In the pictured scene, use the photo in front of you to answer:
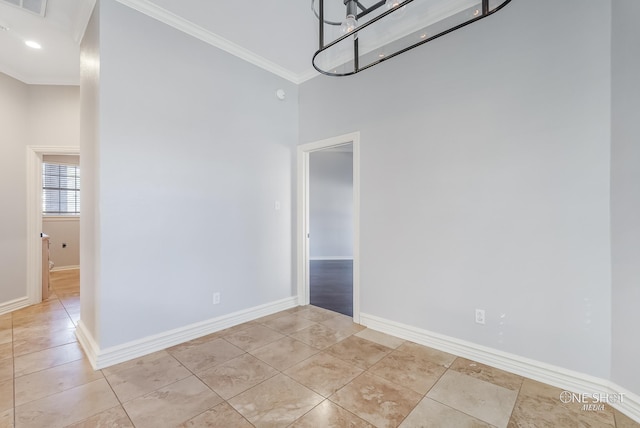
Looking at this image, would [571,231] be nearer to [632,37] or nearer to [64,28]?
[632,37]

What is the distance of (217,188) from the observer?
291 cm

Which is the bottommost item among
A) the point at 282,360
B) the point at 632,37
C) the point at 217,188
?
the point at 282,360

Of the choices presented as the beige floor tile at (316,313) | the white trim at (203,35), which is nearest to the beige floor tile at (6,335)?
the beige floor tile at (316,313)

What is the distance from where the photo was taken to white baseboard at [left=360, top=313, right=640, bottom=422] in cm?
173

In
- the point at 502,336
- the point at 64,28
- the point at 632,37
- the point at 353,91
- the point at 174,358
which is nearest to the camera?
the point at 632,37

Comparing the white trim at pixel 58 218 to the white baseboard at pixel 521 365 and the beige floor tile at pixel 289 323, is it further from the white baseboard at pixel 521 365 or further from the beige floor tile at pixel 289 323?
the white baseboard at pixel 521 365

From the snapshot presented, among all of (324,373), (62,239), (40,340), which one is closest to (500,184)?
(324,373)

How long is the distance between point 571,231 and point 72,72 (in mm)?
5415

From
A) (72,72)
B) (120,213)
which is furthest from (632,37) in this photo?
(72,72)

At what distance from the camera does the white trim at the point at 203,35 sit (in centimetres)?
239

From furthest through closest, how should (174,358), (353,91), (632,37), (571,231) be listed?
1. (353,91)
2. (174,358)
3. (571,231)
4. (632,37)

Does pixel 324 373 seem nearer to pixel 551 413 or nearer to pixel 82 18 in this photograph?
pixel 551 413

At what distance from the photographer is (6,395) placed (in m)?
1.86

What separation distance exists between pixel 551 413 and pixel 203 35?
4010mm
